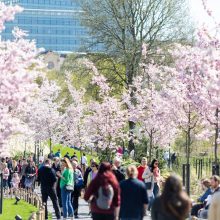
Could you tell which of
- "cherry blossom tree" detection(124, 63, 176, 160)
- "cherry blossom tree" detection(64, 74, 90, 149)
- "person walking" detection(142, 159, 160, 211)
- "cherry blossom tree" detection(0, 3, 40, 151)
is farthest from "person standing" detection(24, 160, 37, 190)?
"cherry blossom tree" detection(64, 74, 90, 149)

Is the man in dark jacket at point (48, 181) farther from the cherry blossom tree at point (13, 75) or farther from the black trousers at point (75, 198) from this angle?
the cherry blossom tree at point (13, 75)

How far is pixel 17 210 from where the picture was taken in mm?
24812

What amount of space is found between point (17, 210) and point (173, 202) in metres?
15.4

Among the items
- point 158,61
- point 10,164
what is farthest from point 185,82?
point 158,61

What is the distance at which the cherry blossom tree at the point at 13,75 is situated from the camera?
15242 millimetres

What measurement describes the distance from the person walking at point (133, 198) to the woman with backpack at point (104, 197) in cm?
14

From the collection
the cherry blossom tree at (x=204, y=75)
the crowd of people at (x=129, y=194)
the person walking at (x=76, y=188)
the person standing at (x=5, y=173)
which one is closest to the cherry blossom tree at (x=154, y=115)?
the cherry blossom tree at (x=204, y=75)

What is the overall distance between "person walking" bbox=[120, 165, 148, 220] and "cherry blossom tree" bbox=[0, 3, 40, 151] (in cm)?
306

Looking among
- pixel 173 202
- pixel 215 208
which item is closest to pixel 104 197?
pixel 173 202

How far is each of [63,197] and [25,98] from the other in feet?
18.8

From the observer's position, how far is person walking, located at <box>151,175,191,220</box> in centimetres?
995

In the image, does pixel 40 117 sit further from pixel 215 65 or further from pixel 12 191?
pixel 215 65

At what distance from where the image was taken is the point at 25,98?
15406 mm

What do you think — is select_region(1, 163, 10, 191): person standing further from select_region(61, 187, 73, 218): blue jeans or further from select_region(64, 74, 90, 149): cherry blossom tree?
select_region(64, 74, 90, 149): cherry blossom tree
